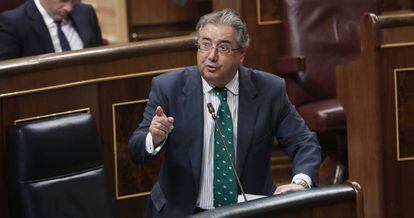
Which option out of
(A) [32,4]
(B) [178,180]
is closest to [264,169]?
(B) [178,180]

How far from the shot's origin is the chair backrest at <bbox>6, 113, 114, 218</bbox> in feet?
7.59

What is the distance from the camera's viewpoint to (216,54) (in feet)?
6.84

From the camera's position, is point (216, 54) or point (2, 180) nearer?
point (216, 54)

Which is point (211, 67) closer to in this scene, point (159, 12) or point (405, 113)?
point (405, 113)

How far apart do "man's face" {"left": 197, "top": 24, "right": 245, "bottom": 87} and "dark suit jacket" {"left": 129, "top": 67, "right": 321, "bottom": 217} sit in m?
0.05

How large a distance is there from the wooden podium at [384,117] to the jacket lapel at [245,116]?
0.75m

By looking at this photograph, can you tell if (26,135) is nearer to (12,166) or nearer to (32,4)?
(12,166)

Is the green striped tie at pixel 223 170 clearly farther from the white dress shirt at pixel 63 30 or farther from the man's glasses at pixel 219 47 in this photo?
the white dress shirt at pixel 63 30

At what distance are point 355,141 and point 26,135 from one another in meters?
1.06

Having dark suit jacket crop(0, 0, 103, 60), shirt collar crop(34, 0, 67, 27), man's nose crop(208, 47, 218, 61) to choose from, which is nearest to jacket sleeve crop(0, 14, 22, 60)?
dark suit jacket crop(0, 0, 103, 60)

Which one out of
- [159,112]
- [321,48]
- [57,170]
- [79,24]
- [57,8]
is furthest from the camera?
[321,48]

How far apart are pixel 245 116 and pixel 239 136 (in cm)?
5

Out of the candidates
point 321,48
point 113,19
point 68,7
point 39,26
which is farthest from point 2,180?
point 113,19

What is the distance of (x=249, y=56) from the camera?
136 inches
